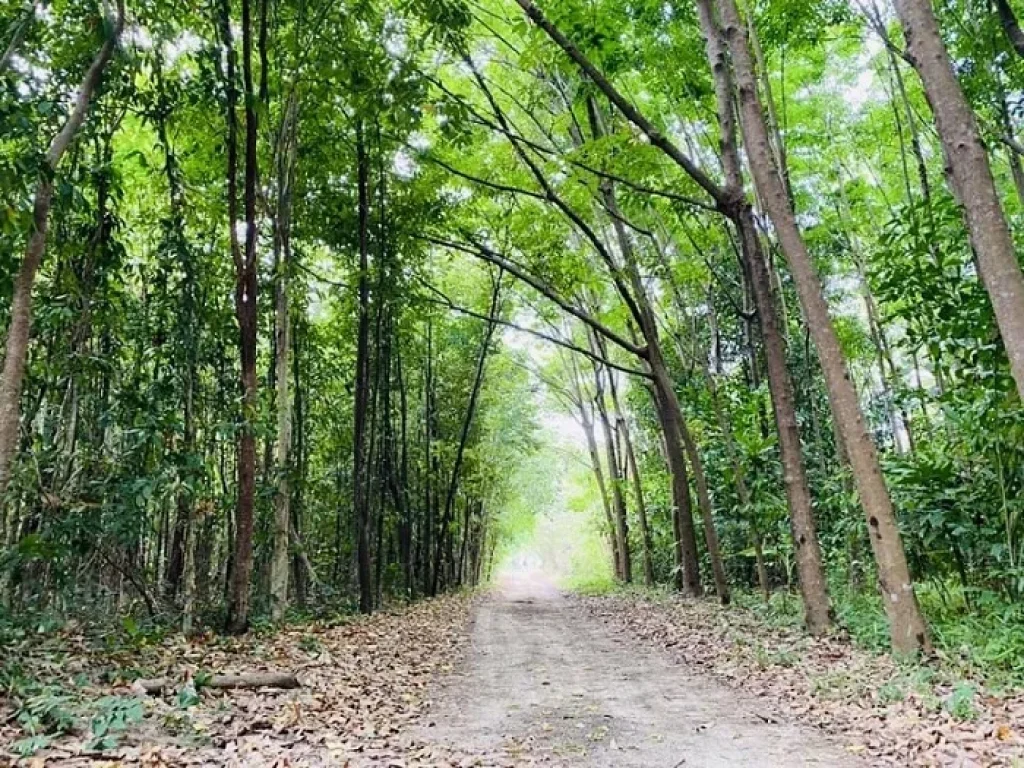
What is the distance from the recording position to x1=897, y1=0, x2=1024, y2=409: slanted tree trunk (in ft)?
13.8

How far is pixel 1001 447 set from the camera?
19.1 feet

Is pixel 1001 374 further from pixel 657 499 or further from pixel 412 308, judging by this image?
pixel 657 499

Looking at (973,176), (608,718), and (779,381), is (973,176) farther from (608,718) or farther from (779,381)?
(608,718)

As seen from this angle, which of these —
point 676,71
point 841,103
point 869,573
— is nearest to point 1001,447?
point 869,573

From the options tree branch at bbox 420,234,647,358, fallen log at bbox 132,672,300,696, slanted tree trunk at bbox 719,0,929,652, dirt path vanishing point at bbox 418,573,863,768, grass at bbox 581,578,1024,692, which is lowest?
dirt path vanishing point at bbox 418,573,863,768

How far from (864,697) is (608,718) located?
1687 millimetres

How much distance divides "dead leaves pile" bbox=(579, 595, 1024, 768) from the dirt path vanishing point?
21 cm

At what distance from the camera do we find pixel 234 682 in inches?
208

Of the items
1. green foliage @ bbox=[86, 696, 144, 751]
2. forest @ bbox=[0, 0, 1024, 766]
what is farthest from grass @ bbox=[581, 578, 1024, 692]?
green foliage @ bbox=[86, 696, 144, 751]

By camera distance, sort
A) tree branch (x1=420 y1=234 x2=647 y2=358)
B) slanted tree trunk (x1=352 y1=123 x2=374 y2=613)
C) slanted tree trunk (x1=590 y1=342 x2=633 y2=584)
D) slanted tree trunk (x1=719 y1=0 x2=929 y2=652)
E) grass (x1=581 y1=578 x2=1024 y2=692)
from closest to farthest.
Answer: grass (x1=581 y1=578 x2=1024 y2=692) < slanted tree trunk (x1=719 y1=0 x2=929 y2=652) < slanted tree trunk (x1=352 y1=123 x2=374 y2=613) < tree branch (x1=420 y1=234 x2=647 y2=358) < slanted tree trunk (x1=590 y1=342 x2=633 y2=584)

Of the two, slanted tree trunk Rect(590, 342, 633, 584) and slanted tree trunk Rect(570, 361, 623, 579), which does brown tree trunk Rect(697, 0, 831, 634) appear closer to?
slanted tree trunk Rect(590, 342, 633, 584)

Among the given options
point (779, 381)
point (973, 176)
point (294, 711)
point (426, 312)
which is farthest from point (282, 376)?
point (973, 176)

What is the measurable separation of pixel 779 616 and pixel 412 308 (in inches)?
297

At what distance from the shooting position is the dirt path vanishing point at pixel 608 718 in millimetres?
4047
